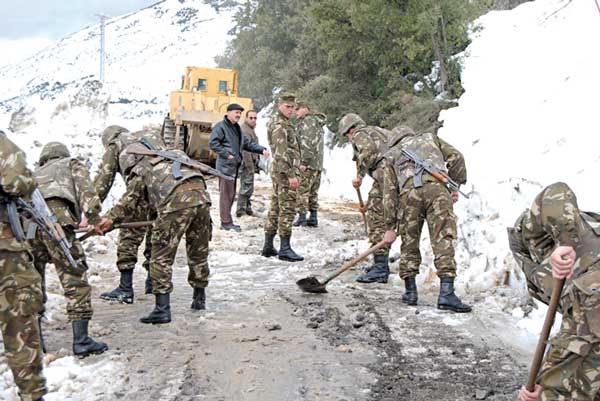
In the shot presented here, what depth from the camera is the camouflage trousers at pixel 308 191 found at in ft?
36.7

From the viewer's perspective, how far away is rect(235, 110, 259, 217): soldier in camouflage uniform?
40.1ft

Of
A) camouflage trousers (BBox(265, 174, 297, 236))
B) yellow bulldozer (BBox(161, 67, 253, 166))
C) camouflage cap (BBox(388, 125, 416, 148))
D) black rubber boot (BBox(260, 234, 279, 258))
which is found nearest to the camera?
camouflage cap (BBox(388, 125, 416, 148))

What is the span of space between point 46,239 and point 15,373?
1.25 m

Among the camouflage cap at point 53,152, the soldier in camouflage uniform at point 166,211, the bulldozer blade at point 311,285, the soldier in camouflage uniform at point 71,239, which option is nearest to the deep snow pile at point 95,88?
the soldier in camouflage uniform at point 71,239

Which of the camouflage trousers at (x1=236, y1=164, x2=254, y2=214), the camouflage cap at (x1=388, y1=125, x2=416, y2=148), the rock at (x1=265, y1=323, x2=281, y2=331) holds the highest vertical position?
the camouflage cap at (x1=388, y1=125, x2=416, y2=148)

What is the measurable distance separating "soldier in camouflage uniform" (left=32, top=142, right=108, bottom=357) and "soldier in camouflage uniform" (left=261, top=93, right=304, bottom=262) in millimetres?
3656

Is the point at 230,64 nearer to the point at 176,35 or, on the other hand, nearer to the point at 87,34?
the point at 176,35

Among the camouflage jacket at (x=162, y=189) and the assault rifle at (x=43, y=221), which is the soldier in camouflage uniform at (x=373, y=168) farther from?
→ the assault rifle at (x=43, y=221)

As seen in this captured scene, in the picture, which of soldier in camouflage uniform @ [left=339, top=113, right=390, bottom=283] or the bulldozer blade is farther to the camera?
soldier in camouflage uniform @ [left=339, top=113, right=390, bottom=283]

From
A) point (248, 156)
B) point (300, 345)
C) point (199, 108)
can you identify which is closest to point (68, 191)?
point (300, 345)

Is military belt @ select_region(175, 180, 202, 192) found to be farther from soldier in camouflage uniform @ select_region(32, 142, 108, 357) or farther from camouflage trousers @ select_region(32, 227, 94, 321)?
camouflage trousers @ select_region(32, 227, 94, 321)

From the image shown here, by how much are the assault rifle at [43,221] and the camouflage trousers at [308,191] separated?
6345 mm

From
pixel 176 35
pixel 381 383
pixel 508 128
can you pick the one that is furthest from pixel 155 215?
pixel 176 35

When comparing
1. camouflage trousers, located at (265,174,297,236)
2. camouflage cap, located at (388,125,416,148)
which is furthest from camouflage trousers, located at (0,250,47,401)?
camouflage trousers, located at (265,174,297,236)
